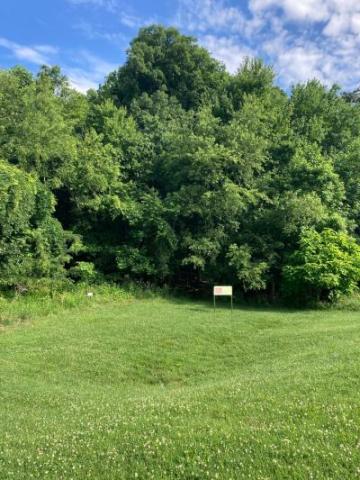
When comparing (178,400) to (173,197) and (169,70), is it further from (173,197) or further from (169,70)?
(169,70)

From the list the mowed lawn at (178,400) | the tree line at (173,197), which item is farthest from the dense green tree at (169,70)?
the mowed lawn at (178,400)

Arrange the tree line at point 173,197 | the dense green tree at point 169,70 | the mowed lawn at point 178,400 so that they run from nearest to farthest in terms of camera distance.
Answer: the mowed lawn at point 178,400, the tree line at point 173,197, the dense green tree at point 169,70

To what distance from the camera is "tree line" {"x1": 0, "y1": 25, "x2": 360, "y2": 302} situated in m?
21.7

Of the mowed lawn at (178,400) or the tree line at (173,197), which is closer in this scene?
the mowed lawn at (178,400)

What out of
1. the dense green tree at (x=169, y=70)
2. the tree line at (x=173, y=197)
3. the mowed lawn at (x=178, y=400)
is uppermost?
the dense green tree at (x=169, y=70)

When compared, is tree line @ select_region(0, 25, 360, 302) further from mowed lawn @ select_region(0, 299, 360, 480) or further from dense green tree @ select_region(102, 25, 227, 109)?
dense green tree @ select_region(102, 25, 227, 109)

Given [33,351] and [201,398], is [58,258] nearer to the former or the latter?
[33,351]

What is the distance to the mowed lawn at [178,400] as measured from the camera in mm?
4480

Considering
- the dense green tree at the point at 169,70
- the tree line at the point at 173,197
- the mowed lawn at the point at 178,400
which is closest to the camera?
the mowed lawn at the point at 178,400

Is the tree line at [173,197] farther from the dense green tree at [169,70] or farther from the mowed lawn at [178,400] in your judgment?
the dense green tree at [169,70]

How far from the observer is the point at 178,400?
23.7ft

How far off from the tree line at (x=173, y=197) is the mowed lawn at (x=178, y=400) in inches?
246

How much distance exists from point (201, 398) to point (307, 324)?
10.6m

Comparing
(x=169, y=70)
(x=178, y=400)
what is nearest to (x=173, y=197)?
(x=169, y=70)
